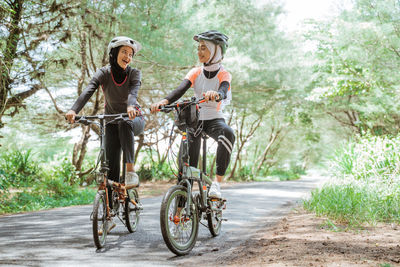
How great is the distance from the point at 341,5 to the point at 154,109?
13.1 metres

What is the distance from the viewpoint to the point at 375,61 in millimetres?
10609

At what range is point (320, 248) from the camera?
10.8 feet

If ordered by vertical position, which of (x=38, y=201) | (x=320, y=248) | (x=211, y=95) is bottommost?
(x=320, y=248)

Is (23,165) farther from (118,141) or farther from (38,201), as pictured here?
(118,141)

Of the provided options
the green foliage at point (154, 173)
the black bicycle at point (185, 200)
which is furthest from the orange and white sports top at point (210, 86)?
the green foliage at point (154, 173)

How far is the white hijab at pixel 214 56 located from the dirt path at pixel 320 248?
205cm

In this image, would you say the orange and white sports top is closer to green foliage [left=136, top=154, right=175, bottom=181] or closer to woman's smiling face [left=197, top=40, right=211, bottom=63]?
woman's smiling face [left=197, top=40, right=211, bottom=63]

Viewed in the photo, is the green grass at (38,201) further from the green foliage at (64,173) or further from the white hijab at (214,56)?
the white hijab at (214,56)

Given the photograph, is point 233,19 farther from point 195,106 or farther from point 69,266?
point 69,266

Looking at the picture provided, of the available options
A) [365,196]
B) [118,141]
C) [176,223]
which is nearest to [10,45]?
[118,141]

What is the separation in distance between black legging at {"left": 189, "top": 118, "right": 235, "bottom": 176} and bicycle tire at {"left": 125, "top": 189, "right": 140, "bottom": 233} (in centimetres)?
A: 86

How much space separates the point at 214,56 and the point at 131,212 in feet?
7.03

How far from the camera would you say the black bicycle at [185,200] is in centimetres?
338

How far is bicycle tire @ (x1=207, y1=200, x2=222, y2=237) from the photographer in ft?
13.6
